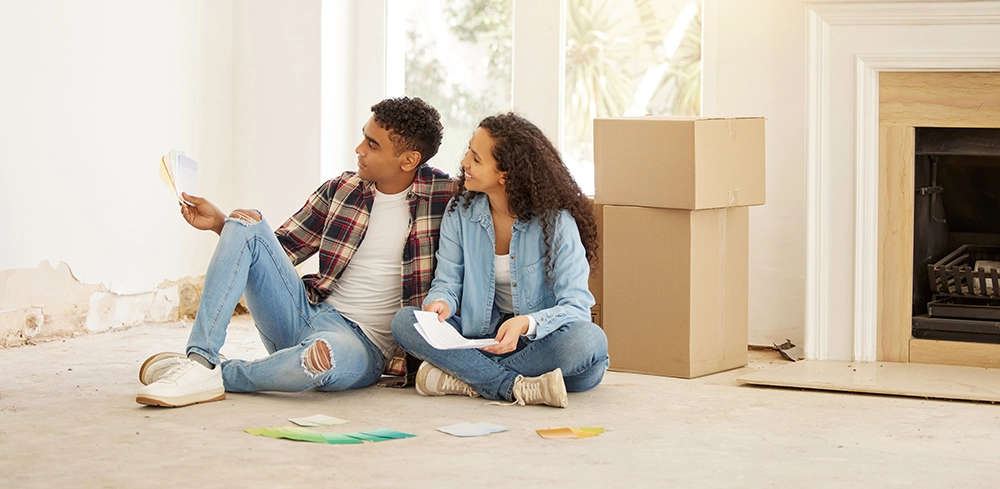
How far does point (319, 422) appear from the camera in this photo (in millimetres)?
2215

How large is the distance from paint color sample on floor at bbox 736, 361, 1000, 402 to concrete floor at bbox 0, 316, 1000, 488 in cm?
4

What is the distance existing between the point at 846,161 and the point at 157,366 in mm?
2013

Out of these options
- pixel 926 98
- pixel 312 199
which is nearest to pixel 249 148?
pixel 312 199

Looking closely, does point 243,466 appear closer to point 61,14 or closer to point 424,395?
point 424,395

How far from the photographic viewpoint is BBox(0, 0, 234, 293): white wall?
10.4 ft

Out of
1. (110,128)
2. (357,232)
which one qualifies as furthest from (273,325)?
(110,128)

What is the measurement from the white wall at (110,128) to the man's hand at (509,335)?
1.65 metres

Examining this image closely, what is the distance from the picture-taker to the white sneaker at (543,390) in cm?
242

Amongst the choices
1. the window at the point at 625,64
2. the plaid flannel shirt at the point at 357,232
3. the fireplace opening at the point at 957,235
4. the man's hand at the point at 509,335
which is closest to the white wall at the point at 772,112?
the window at the point at 625,64

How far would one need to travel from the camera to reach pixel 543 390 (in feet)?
7.98

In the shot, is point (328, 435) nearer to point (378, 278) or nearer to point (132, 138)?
point (378, 278)

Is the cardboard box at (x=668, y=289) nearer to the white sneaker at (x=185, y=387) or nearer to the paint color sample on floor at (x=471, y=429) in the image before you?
the paint color sample on floor at (x=471, y=429)

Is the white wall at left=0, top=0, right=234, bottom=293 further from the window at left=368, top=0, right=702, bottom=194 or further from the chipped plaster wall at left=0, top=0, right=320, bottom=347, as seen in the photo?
the window at left=368, top=0, right=702, bottom=194

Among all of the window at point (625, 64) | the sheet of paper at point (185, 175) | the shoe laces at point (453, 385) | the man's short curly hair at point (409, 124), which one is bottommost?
the shoe laces at point (453, 385)
